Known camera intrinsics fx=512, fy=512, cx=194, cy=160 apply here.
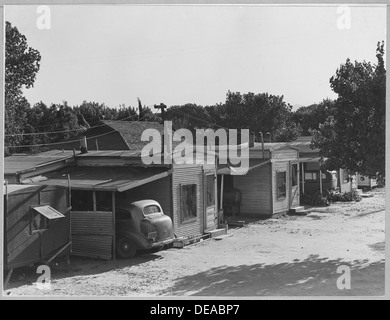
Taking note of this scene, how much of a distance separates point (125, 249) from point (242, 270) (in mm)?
3342

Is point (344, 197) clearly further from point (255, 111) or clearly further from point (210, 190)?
point (210, 190)

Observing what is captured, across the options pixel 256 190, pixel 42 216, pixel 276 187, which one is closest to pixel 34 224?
pixel 42 216

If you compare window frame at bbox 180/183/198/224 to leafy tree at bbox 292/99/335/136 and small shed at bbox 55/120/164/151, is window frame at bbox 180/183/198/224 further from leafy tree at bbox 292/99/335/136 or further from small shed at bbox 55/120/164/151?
leafy tree at bbox 292/99/335/136

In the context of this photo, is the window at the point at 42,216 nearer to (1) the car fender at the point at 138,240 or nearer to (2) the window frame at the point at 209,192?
(1) the car fender at the point at 138,240

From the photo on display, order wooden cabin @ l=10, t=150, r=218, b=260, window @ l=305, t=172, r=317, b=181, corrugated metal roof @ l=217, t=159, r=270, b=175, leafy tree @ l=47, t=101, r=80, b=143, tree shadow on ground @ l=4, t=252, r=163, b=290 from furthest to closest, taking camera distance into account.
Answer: leafy tree @ l=47, t=101, r=80, b=143 < window @ l=305, t=172, r=317, b=181 < corrugated metal roof @ l=217, t=159, r=270, b=175 < wooden cabin @ l=10, t=150, r=218, b=260 < tree shadow on ground @ l=4, t=252, r=163, b=290

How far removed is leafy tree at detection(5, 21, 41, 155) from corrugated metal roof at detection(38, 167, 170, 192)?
111 inches

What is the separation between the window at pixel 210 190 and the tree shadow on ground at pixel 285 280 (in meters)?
4.79

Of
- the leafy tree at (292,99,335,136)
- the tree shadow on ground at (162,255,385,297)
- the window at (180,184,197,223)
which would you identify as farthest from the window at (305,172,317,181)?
the leafy tree at (292,99,335,136)

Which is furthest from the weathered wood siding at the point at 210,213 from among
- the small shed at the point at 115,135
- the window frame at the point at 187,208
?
the small shed at the point at 115,135

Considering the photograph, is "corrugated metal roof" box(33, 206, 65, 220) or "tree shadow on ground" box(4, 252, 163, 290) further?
"tree shadow on ground" box(4, 252, 163, 290)

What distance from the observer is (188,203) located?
16312mm

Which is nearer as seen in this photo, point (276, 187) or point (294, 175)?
point (276, 187)

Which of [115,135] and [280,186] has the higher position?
[115,135]

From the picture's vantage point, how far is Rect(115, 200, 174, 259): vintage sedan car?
1364cm
